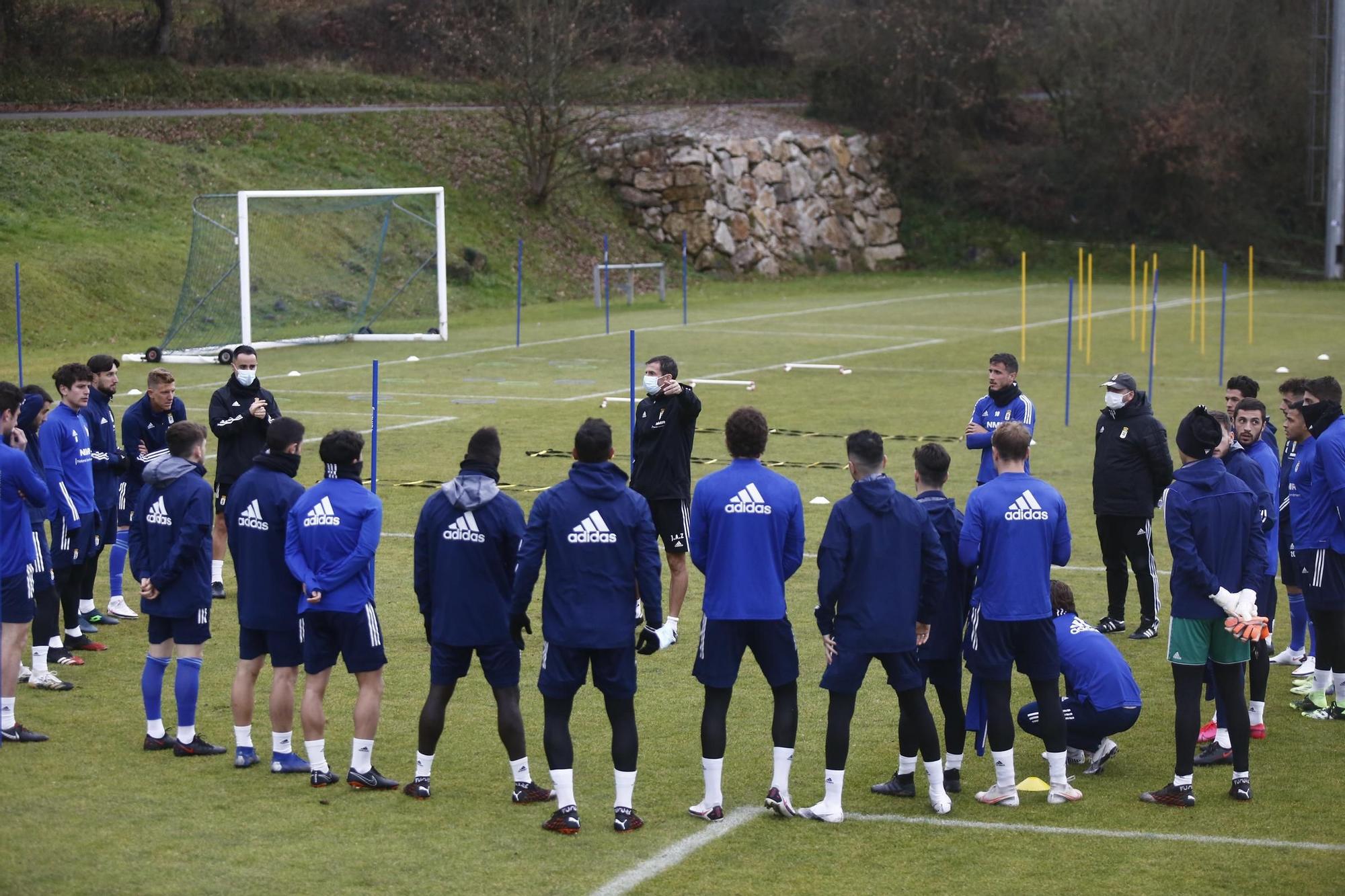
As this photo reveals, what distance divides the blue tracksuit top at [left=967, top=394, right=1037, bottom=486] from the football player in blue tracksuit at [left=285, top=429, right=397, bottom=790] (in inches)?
223

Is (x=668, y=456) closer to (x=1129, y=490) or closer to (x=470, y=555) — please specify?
(x=1129, y=490)

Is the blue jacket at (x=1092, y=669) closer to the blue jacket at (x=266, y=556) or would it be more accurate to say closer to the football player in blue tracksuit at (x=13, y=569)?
the blue jacket at (x=266, y=556)

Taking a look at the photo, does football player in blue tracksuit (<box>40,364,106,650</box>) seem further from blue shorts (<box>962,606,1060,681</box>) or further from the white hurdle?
the white hurdle

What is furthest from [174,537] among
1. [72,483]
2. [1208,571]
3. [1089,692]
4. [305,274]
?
[305,274]

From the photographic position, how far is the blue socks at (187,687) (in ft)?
30.6

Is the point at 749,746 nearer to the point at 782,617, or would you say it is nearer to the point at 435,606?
the point at 782,617

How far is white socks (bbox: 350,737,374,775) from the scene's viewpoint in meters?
8.77

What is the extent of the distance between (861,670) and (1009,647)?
0.85 m

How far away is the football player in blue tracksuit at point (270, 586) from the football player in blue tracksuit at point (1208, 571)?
4583 mm

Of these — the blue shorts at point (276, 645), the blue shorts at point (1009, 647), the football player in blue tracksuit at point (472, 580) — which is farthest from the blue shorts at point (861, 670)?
the blue shorts at point (276, 645)

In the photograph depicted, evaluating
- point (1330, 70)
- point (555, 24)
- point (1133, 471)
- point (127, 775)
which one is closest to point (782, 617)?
point (127, 775)

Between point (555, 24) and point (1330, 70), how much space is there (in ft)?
86.7

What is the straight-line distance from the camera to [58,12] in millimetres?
51719

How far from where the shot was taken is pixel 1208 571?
28.0 feet
